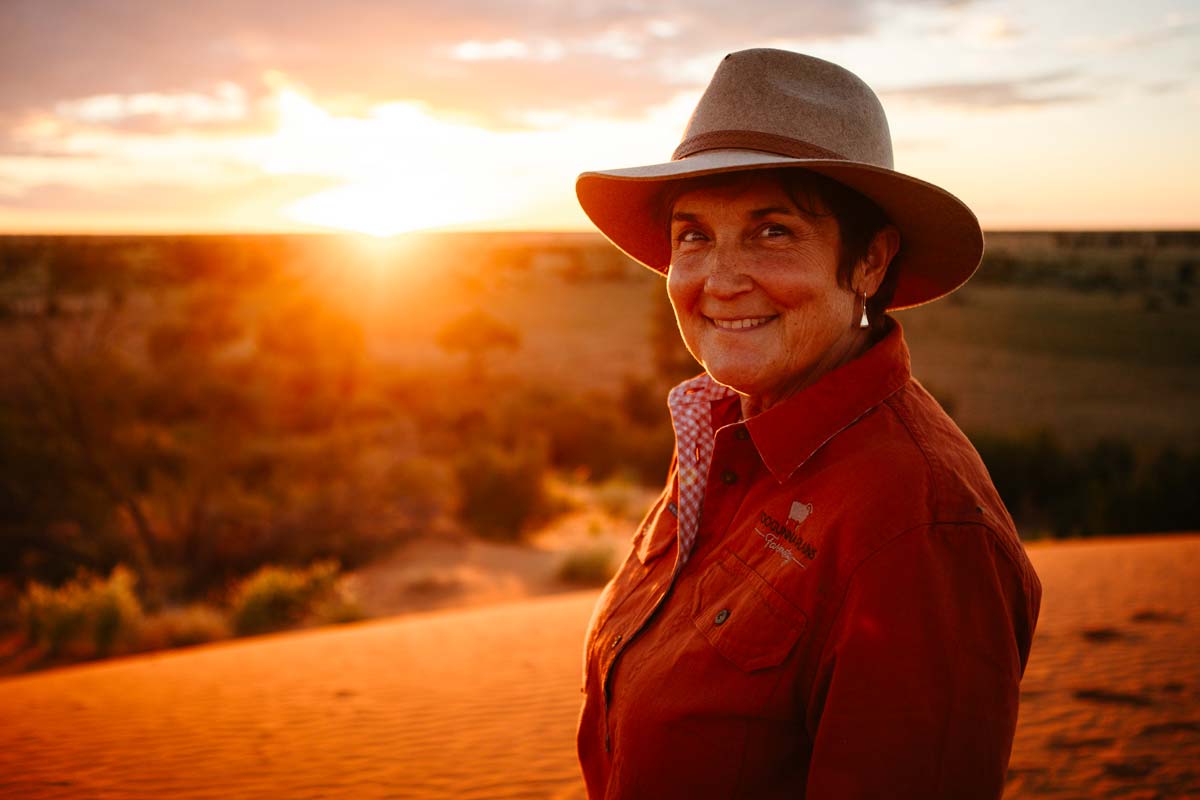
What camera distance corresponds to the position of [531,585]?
42.1ft

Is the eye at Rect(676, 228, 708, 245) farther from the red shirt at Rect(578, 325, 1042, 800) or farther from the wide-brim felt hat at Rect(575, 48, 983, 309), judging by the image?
the red shirt at Rect(578, 325, 1042, 800)

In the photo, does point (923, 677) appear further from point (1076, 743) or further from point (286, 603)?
point (286, 603)

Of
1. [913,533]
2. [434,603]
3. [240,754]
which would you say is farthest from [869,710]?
[434,603]

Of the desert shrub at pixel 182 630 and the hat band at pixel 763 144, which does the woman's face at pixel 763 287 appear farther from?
the desert shrub at pixel 182 630

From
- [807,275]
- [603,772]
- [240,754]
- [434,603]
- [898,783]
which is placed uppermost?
[807,275]

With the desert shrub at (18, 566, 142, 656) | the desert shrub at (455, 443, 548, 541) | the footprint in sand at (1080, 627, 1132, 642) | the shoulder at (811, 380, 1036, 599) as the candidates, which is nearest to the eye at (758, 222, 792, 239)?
the shoulder at (811, 380, 1036, 599)

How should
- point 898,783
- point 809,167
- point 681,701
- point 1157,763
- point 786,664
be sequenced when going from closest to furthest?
point 898,783
point 786,664
point 681,701
point 809,167
point 1157,763

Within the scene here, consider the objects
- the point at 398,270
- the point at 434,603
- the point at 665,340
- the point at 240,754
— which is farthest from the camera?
the point at 398,270

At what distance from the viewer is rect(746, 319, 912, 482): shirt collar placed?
6.20 ft

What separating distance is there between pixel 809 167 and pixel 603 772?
1.53 metres

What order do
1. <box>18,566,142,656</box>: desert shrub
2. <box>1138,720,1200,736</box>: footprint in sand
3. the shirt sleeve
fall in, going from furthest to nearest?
<box>18,566,142,656</box>: desert shrub → <box>1138,720,1200,736</box>: footprint in sand → the shirt sleeve

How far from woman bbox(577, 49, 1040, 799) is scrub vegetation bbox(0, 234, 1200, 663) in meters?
9.84

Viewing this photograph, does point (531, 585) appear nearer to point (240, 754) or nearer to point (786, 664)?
point (240, 754)

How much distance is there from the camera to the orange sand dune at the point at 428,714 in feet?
16.4
